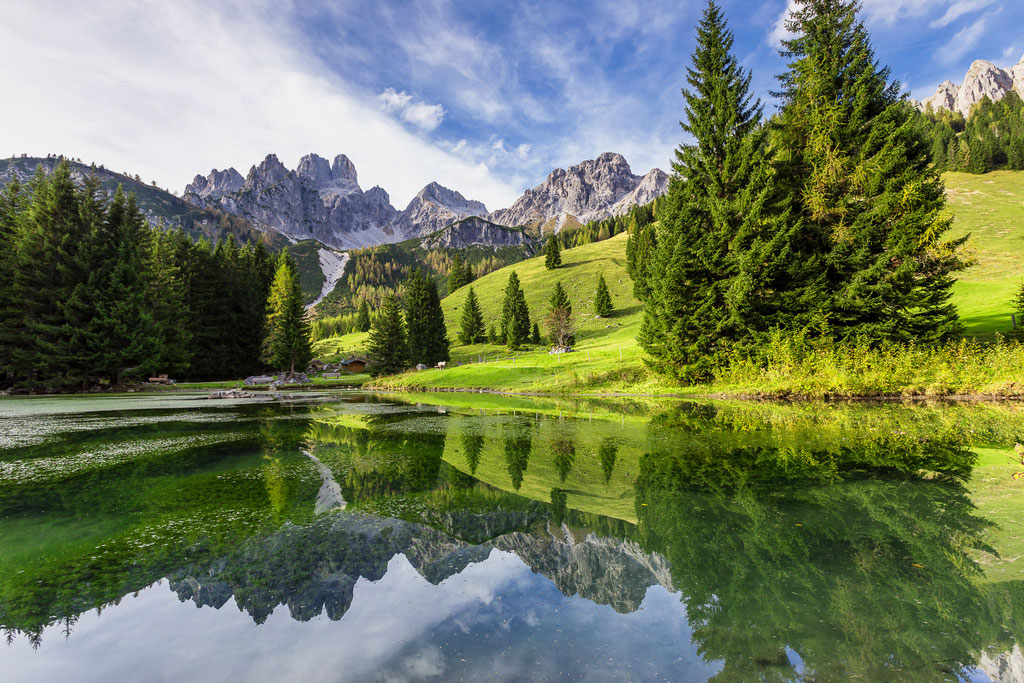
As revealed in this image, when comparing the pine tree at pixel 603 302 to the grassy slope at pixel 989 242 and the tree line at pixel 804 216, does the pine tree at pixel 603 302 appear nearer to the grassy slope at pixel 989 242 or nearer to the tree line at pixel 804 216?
the grassy slope at pixel 989 242

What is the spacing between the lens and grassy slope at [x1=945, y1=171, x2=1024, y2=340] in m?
28.1

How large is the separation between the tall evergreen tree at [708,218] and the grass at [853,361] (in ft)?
8.72

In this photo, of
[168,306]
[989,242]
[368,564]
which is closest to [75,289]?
[168,306]

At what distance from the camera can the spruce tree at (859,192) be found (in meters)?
20.1

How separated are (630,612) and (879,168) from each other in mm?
27226

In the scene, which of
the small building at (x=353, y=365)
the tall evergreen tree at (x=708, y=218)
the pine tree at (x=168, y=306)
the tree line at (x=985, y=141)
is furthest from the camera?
the tree line at (x=985, y=141)

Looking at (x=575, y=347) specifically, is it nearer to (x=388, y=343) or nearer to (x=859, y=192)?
(x=388, y=343)

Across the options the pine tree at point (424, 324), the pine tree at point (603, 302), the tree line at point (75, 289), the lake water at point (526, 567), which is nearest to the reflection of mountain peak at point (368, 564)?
the lake water at point (526, 567)

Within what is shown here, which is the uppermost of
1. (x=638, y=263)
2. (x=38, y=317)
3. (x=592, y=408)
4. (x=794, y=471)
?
(x=638, y=263)

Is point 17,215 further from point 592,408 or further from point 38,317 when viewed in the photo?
point 592,408

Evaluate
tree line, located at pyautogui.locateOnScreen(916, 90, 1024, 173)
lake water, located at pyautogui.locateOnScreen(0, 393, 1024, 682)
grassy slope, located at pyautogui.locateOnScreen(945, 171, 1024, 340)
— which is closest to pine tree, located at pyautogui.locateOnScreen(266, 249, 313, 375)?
lake water, located at pyautogui.locateOnScreen(0, 393, 1024, 682)

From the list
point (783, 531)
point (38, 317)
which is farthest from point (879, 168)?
point (38, 317)

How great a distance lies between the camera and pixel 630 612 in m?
3.66

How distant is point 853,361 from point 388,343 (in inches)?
2084
